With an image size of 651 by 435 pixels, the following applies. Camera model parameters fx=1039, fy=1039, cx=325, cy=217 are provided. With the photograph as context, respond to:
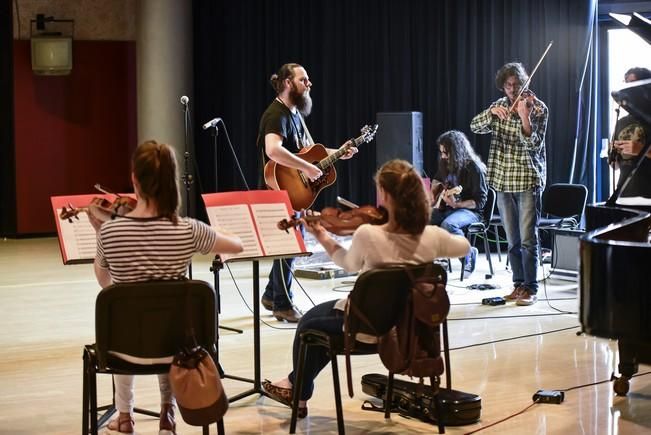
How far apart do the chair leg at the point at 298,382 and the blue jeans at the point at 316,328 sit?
0.12 feet

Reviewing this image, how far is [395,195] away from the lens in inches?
163

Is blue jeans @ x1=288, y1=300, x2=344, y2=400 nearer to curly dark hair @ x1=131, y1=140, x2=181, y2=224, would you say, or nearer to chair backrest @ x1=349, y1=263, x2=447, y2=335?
chair backrest @ x1=349, y1=263, x2=447, y2=335

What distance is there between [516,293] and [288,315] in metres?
1.83

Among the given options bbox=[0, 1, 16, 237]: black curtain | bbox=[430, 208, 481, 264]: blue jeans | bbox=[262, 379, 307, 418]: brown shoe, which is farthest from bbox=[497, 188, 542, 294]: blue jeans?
bbox=[0, 1, 16, 237]: black curtain

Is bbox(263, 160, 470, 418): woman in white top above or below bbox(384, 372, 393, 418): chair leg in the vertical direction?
above

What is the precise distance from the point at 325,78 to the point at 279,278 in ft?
16.8

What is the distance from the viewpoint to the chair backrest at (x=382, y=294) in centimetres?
405

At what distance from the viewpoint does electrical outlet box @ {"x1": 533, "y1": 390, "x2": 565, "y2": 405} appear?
4965 millimetres

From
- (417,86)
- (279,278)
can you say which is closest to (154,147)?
(279,278)

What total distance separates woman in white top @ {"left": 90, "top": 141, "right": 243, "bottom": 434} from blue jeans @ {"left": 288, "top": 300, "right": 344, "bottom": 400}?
2.13ft

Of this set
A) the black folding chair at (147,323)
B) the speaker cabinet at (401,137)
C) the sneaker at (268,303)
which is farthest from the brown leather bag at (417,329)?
the speaker cabinet at (401,137)

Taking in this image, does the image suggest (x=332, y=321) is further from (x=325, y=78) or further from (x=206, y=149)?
(x=206, y=149)

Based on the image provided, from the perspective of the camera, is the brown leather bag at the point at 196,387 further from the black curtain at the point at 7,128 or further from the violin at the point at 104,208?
the black curtain at the point at 7,128

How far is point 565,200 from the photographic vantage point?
8984 millimetres
